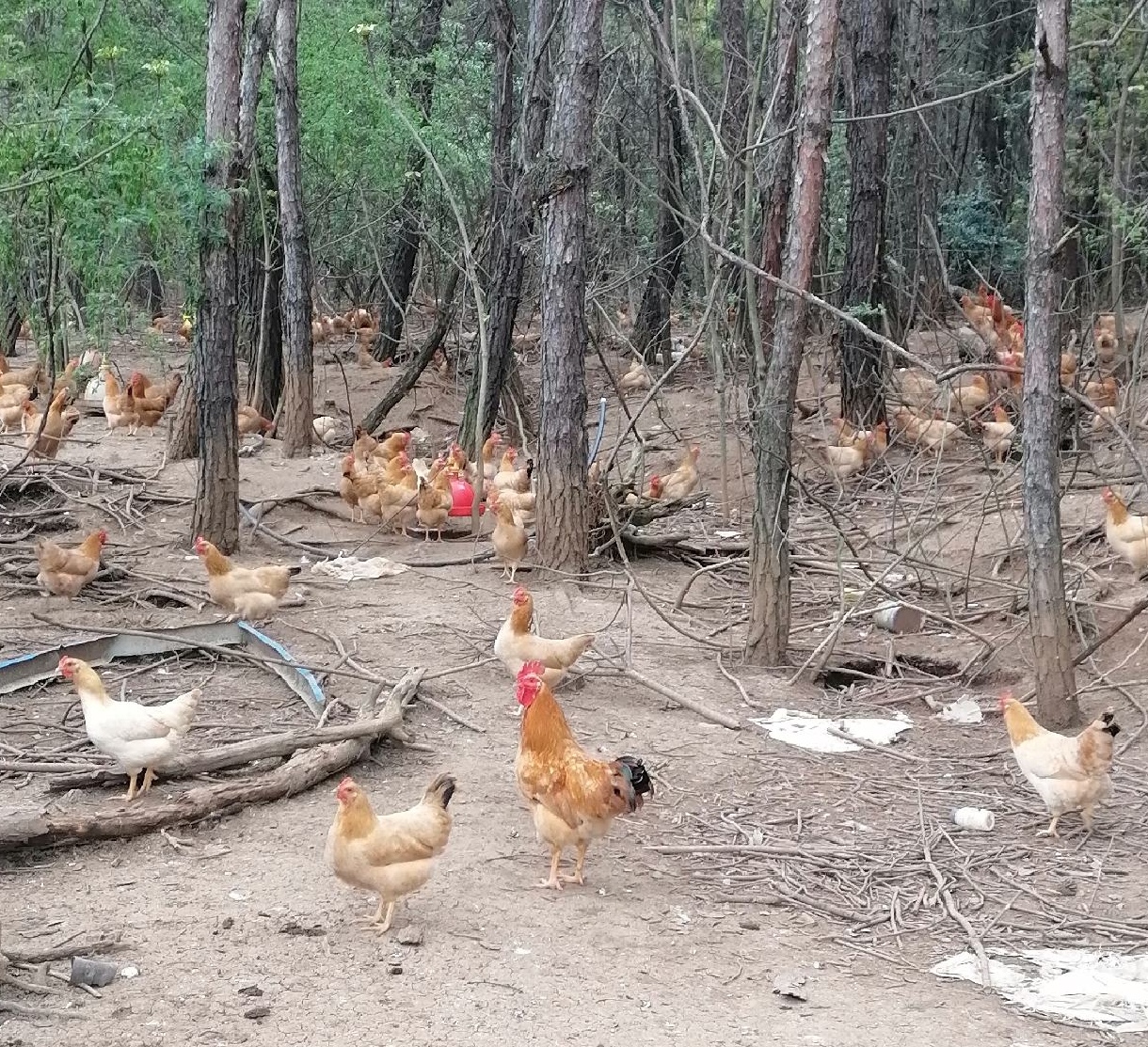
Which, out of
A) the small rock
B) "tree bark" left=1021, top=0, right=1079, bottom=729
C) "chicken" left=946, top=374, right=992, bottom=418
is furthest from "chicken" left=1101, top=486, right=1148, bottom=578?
the small rock

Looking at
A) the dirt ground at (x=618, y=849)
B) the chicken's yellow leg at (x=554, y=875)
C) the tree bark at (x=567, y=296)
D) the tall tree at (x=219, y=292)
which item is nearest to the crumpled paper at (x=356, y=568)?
the dirt ground at (x=618, y=849)

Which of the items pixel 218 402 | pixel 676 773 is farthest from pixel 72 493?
pixel 676 773

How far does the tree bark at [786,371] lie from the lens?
8242mm

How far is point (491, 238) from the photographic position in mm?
15469

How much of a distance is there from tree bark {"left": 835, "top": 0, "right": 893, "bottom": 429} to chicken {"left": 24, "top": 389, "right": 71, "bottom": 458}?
918 cm

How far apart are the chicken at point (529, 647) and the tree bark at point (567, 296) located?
3.30 meters

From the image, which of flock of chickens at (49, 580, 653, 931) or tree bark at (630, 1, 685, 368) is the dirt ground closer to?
flock of chickens at (49, 580, 653, 931)

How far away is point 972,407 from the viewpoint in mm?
16172

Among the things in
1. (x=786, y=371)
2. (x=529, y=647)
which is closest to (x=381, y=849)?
(x=529, y=647)

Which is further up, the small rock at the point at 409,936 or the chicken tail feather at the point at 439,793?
the chicken tail feather at the point at 439,793

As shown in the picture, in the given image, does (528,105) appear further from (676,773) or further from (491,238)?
(676,773)

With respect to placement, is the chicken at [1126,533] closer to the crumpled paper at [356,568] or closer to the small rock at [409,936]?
the crumpled paper at [356,568]

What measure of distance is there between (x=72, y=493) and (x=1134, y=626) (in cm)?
909

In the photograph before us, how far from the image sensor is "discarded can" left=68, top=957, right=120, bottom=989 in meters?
4.35
